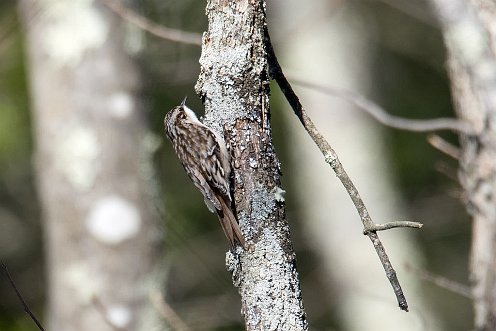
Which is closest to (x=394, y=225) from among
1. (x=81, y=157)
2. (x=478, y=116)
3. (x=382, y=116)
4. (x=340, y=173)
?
(x=340, y=173)

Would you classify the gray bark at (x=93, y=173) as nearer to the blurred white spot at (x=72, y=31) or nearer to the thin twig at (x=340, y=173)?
the blurred white spot at (x=72, y=31)

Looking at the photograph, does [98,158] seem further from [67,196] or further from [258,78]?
[258,78]

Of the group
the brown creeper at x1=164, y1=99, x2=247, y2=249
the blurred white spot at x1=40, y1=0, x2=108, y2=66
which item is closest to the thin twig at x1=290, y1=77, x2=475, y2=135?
the brown creeper at x1=164, y1=99, x2=247, y2=249

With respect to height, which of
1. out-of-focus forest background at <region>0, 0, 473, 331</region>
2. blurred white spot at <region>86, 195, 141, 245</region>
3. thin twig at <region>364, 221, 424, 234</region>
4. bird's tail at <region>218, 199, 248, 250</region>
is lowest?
thin twig at <region>364, 221, 424, 234</region>

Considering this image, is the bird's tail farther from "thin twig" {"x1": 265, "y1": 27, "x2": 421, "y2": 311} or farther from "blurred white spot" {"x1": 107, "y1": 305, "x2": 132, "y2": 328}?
"blurred white spot" {"x1": 107, "y1": 305, "x2": 132, "y2": 328}

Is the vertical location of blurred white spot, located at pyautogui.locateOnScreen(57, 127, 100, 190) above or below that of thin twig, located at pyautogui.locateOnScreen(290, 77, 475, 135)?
above

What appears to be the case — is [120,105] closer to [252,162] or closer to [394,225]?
[252,162]

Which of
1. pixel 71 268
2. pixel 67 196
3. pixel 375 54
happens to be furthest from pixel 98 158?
pixel 375 54
